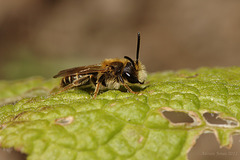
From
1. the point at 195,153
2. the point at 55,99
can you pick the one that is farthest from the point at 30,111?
the point at 195,153

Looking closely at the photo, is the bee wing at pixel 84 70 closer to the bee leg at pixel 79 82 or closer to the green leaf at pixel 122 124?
the bee leg at pixel 79 82

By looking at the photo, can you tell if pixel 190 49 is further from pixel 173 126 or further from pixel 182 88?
pixel 173 126

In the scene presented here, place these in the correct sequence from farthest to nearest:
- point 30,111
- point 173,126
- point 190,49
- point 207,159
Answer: point 190,49 → point 207,159 → point 30,111 → point 173,126

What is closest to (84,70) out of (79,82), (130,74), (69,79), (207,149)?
(79,82)

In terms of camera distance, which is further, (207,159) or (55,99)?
(207,159)

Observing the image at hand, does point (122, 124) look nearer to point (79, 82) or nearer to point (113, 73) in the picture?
point (113, 73)

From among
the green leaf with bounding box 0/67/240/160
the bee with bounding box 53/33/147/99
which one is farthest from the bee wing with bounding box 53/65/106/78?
the green leaf with bounding box 0/67/240/160

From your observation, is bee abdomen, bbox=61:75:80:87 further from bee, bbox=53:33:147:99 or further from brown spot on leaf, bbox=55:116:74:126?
brown spot on leaf, bbox=55:116:74:126
